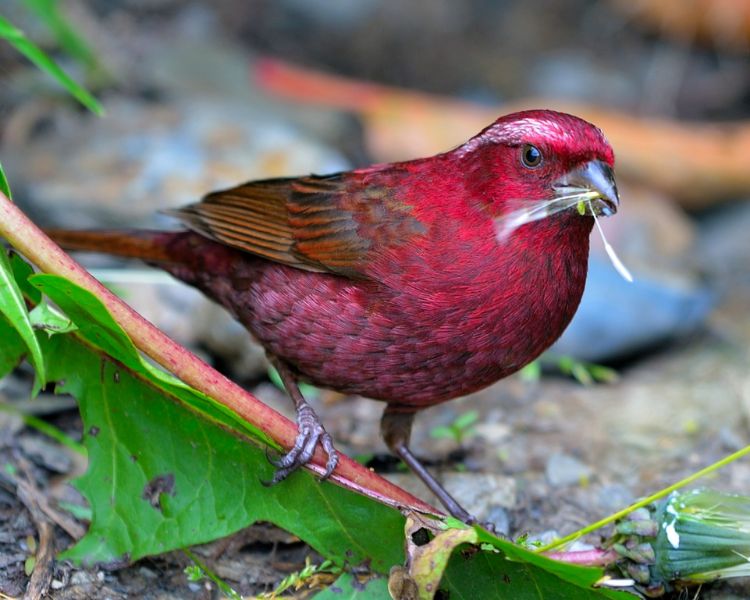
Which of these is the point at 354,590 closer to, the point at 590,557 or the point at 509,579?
the point at 509,579

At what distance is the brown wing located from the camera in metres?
3.40

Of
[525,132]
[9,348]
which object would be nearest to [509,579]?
[525,132]

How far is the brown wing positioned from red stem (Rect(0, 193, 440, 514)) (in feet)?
1.91

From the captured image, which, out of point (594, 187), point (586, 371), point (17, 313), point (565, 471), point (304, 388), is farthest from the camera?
point (586, 371)

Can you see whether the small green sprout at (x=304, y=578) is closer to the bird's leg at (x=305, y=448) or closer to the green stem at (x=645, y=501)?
the bird's leg at (x=305, y=448)

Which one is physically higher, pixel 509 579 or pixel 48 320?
pixel 48 320

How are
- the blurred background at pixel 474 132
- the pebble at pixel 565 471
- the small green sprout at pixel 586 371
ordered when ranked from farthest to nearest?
the small green sprout at pixel 586 371 → the blurred background at pixel 474 132 → the pebble at pixel 565 471

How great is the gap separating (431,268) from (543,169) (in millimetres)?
416

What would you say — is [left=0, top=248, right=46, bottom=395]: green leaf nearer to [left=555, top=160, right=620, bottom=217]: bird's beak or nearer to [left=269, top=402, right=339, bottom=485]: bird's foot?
[left=269, top=402, right=339, bottom=485]: bird's foot

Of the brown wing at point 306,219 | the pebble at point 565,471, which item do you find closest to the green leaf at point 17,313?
the brown wing at point 306,219

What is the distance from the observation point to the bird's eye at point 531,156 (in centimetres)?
310

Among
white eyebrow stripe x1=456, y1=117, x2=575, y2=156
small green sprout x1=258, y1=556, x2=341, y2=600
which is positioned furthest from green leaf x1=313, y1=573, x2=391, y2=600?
white eyebrow stripe x1=456, y1=117, x2=575, y2=156

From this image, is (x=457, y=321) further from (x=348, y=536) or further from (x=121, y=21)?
(x=121, y=21)

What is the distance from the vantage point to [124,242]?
403cm
